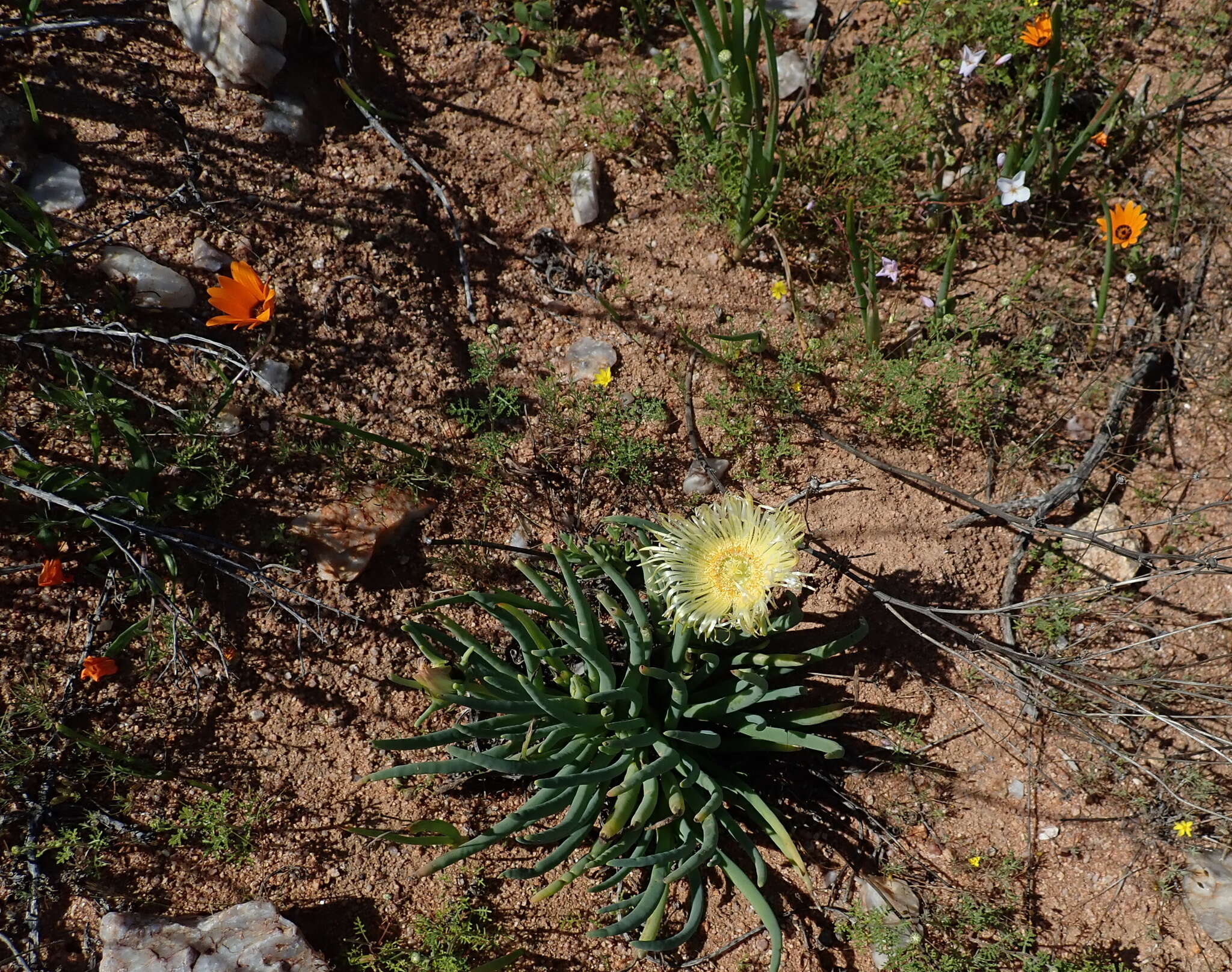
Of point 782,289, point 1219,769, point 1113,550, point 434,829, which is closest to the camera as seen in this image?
point 434,829

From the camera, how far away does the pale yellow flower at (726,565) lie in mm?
1970

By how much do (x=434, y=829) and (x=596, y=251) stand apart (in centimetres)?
199

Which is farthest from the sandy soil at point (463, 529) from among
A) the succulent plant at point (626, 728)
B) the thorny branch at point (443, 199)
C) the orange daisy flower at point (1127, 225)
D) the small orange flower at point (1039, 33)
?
the small orange flower at point (1039, 33)

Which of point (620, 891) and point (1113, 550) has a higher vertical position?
point (1113, 550)

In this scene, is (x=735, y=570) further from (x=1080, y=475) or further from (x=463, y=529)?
(x=1080, y=475)

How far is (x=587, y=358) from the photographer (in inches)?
107

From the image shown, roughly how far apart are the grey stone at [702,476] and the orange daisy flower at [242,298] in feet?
4.68

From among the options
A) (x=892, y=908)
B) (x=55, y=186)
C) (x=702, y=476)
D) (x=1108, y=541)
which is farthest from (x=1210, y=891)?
(x=55, y=186)

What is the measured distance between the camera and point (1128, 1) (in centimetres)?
289

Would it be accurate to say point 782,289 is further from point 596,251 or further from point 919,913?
point 919,913

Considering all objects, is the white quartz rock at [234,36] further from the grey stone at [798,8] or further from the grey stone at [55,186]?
the grey stone at [798,8]

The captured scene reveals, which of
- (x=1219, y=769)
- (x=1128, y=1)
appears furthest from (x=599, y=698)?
(x=1128, y=1)

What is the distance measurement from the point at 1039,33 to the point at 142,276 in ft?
10.2

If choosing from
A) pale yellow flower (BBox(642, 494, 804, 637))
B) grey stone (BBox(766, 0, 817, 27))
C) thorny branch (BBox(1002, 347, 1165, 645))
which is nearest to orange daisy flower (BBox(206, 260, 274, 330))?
pale yellow flower (BBox(642, 494, 804, 637))
